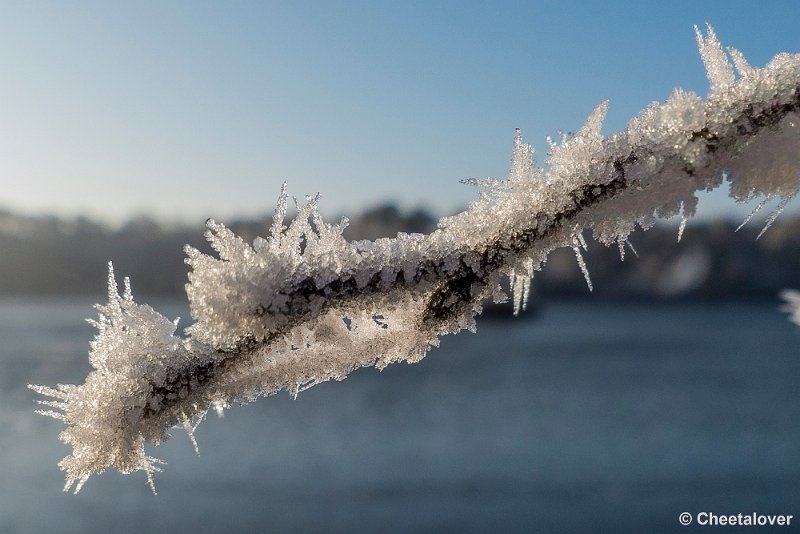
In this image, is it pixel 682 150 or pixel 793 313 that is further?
pixel 793 313

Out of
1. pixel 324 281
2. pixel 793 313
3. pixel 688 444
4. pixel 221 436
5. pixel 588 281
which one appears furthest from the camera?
pixel 688 444

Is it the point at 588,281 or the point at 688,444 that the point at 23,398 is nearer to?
the point at 688,444

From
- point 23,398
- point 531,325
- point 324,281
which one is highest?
point 531,325

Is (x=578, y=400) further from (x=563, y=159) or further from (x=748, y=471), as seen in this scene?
(x=563, y=159)

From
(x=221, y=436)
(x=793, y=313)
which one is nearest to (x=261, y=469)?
(x=221, y=436)

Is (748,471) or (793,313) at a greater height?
(793,313)

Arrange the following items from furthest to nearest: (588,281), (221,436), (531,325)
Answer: (531,325), (221,436), (588,281)

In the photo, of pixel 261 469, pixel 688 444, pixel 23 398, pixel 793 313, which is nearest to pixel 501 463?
pixel 688 444
